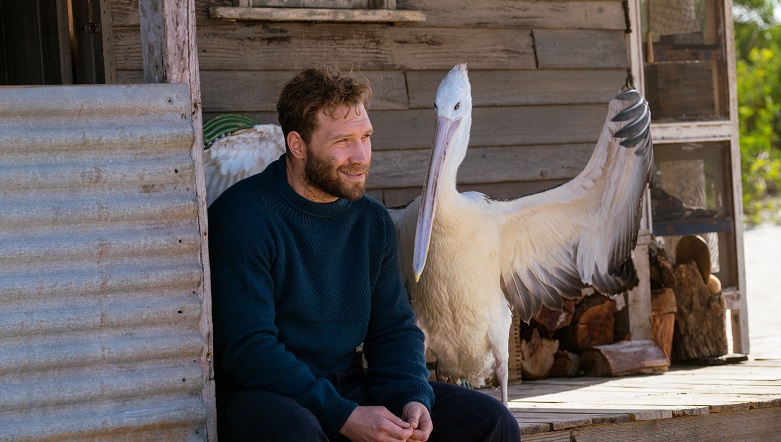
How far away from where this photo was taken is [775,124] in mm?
20438

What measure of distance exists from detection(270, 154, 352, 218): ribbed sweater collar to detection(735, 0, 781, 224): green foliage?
14143 mm

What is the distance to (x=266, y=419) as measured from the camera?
10.5ft

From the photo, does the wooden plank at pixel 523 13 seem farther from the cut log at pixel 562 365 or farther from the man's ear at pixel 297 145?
the man's ear at pixel 297 145

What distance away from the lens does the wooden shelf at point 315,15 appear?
4.84 metres

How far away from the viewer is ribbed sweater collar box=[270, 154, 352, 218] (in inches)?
136

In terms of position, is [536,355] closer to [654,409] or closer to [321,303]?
[654,409]

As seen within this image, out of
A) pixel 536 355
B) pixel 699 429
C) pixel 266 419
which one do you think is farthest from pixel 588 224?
pixel 266 419

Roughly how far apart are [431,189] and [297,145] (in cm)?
88

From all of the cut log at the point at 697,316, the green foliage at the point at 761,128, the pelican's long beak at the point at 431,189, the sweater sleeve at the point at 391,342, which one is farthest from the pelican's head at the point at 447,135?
the green foliage at the point at 761,128

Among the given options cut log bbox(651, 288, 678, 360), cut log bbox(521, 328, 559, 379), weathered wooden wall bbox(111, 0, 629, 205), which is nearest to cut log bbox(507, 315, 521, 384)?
cut log bbox(521, 328, 559, 379)

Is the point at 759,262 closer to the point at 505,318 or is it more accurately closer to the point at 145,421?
the point at 505,318

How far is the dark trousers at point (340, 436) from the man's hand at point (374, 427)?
0.09 meters

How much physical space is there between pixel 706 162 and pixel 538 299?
204cm

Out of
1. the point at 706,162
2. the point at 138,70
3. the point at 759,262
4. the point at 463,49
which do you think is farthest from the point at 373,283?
the point at 759,262
